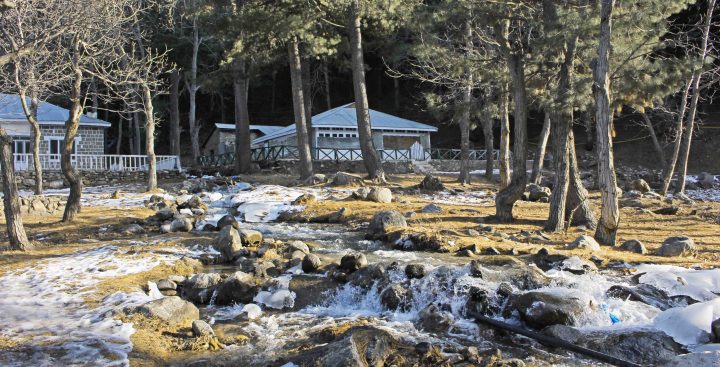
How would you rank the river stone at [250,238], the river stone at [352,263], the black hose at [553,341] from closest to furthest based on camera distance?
the black hose at [553,341], the river stone at [352,263], the river stone at [250,238]

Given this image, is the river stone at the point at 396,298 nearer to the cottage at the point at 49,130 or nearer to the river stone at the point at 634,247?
the river stone at the point at 634,247

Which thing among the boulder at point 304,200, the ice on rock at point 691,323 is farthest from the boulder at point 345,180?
the ice on rock at point 691,323

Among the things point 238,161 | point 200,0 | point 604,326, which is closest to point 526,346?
point 604,326

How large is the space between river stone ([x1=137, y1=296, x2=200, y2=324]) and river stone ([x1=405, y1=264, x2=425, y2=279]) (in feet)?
10.8

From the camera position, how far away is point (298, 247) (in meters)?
11.6

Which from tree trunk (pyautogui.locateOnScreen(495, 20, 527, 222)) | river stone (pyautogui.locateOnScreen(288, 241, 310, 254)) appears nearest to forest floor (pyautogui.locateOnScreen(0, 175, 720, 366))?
tree trunk (pyautogui.locateOnScreen(495, 20, 527, 222))

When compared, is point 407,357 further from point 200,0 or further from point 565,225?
point 200,0

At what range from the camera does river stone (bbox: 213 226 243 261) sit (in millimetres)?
11273

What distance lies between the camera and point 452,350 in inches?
267

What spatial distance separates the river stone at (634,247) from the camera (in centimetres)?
1133

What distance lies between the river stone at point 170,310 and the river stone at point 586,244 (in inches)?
286

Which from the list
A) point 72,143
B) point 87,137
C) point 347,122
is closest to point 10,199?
point 72,143

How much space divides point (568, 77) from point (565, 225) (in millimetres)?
3448

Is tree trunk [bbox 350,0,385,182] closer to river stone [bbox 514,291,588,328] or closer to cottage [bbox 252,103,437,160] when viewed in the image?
cottage [bbox 252,103,437,160]
